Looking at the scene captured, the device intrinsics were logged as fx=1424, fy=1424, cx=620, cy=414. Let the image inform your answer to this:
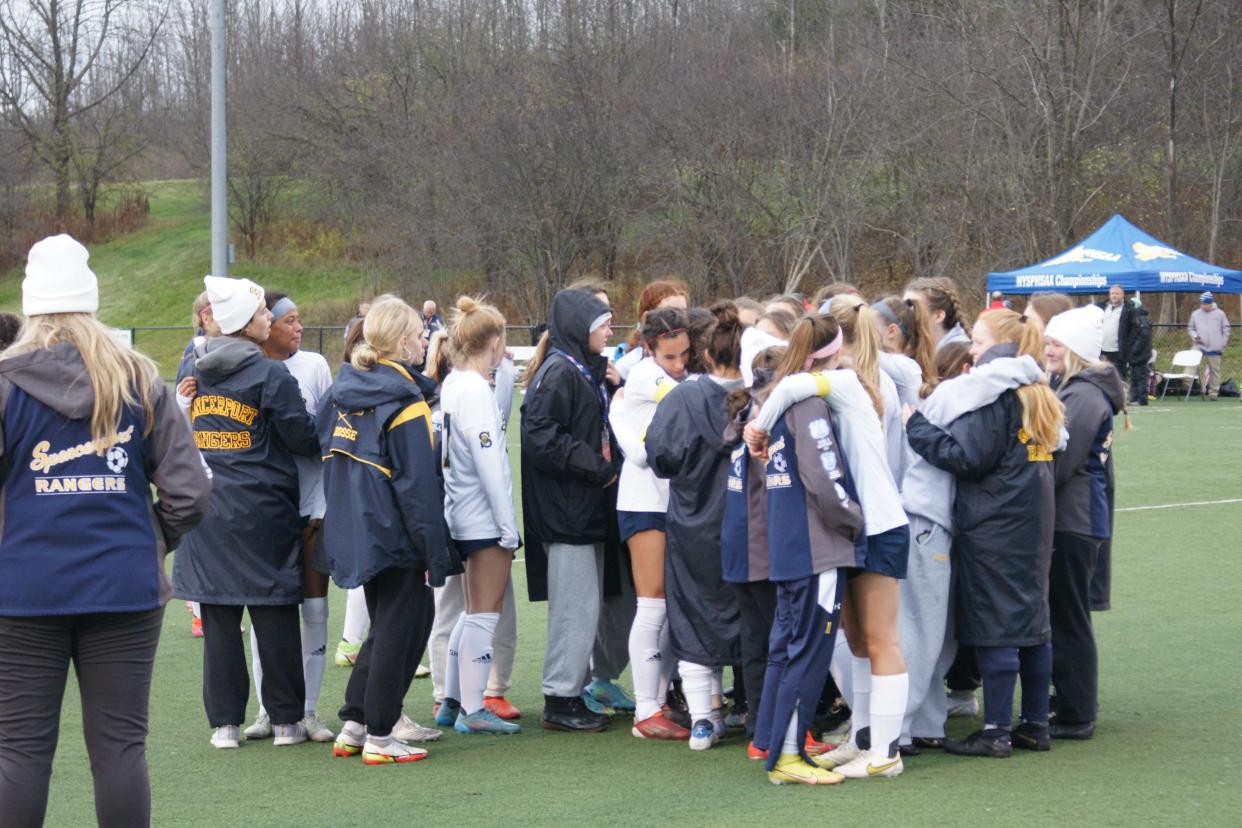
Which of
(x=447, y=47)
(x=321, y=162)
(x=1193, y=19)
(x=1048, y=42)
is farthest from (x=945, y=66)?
(x=321, y=162)

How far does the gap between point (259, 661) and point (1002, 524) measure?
313cm

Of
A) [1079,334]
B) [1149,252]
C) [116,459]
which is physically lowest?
[116,459]

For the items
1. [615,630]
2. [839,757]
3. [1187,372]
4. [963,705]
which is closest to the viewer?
[839,757]

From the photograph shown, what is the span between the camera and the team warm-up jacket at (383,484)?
18.2 feet

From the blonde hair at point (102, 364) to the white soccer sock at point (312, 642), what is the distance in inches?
93.0

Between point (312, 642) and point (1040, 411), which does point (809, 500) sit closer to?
point (1040, 411)

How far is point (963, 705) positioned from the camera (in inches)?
257

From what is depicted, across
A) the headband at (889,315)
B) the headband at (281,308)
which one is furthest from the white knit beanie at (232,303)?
the headband at (889,315)

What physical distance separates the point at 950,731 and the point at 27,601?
4.00 metres

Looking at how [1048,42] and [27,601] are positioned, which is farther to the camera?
[1048,42]

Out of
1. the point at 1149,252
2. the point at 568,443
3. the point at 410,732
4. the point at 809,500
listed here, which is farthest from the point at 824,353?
the point at 1149,252

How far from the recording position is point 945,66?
3866 cm

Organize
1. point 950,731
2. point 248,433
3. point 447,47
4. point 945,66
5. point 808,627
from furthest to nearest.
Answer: point 447,47
point 945,66
point 950,731
point 248,433
point 808,627

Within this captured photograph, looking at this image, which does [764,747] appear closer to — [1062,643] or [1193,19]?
[1062,643]
